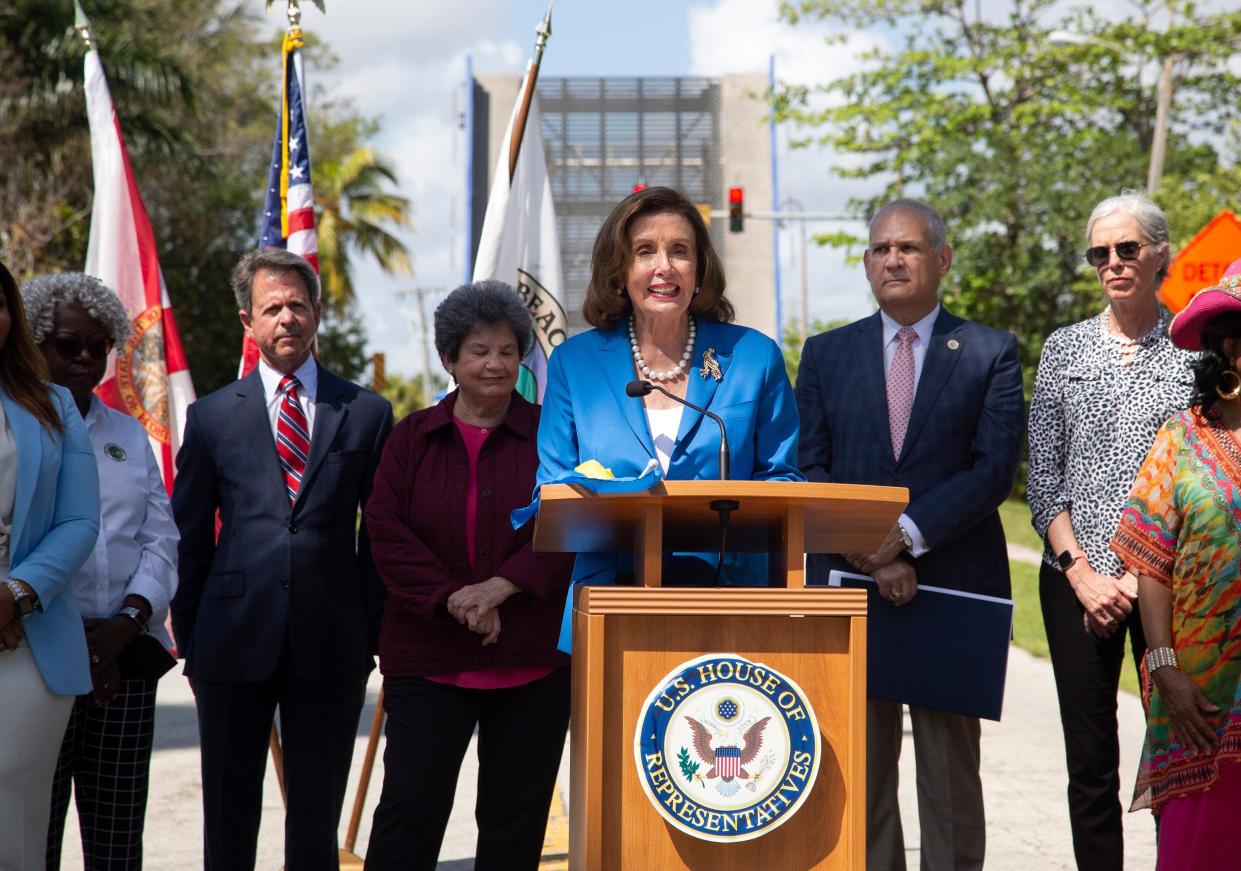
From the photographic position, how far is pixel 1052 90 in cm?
2981

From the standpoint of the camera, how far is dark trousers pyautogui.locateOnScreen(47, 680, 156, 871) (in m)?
4.50

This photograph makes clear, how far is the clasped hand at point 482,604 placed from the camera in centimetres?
426

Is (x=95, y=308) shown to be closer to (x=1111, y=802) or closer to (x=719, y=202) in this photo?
(x=1111, y=802)

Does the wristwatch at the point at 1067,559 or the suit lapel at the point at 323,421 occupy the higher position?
the suit lapel at the point at 323,421

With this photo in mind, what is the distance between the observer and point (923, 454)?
4.93 metres

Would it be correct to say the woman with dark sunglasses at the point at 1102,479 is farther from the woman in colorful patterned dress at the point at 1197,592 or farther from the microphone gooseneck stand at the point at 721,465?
the microphone gooseneck stand at the point at 721,465

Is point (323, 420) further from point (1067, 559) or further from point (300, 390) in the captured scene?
point (1067, 559)

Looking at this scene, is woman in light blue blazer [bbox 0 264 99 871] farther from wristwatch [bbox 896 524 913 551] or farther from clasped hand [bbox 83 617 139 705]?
wristwatch [bbox 896 524 913 551]

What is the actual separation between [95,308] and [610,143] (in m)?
19.0

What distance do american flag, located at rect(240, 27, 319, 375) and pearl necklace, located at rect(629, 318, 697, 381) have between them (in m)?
3.53

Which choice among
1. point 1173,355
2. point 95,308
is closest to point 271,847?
point 95,308

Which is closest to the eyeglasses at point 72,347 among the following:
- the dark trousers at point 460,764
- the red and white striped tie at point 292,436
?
the red and white striped tie at point 292,436

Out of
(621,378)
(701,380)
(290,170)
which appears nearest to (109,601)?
(621,378)

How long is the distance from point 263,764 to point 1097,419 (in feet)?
9.77
